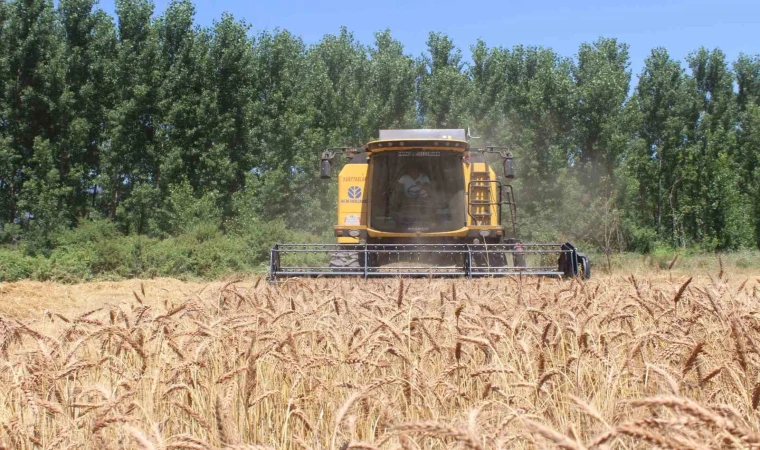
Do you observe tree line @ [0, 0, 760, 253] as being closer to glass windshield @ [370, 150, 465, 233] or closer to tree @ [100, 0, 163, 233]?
tree @ [100, 0, 163, 233]

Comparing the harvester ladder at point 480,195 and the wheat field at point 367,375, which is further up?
the harvester ladder at point 480,195

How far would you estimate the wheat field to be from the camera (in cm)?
251

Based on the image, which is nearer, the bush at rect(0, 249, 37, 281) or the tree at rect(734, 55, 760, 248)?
the bush at rect(0, 249, 37, 281)

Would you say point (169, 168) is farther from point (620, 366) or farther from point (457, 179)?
point (620, 366)

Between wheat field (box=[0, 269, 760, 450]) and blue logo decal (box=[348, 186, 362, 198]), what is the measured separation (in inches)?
318

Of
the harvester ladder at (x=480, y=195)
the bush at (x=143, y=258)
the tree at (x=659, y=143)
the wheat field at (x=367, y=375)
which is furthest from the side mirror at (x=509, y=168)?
the tree at (x=659, y=143)

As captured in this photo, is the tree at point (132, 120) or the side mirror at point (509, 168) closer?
the side mirror at point (509, 168)

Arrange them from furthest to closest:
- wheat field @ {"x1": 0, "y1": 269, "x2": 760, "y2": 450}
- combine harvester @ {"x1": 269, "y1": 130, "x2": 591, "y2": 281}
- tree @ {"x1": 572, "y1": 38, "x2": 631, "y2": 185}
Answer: tree @ {"x1": 572, "y1": 38, "x2": 631, "y2": 185} → combine harvester @ {"x1": 269, "y1": 130, "x2": 591, "y2": 281} → wheat field @ {"x1": 0, "y1": 269, "x2": 760, "y2": 450}

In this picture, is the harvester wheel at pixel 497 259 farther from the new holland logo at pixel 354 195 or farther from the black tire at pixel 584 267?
the new holland logo at pixel 354 195

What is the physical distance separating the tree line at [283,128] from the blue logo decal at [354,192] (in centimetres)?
1247

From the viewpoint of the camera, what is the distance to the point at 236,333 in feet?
12.4

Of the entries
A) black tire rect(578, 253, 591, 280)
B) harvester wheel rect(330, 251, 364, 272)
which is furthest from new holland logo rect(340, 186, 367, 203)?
black tire rect(578, 253, 591, 280)

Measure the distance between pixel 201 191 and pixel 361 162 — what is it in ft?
54.4

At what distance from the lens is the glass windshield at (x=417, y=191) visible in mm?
12039
